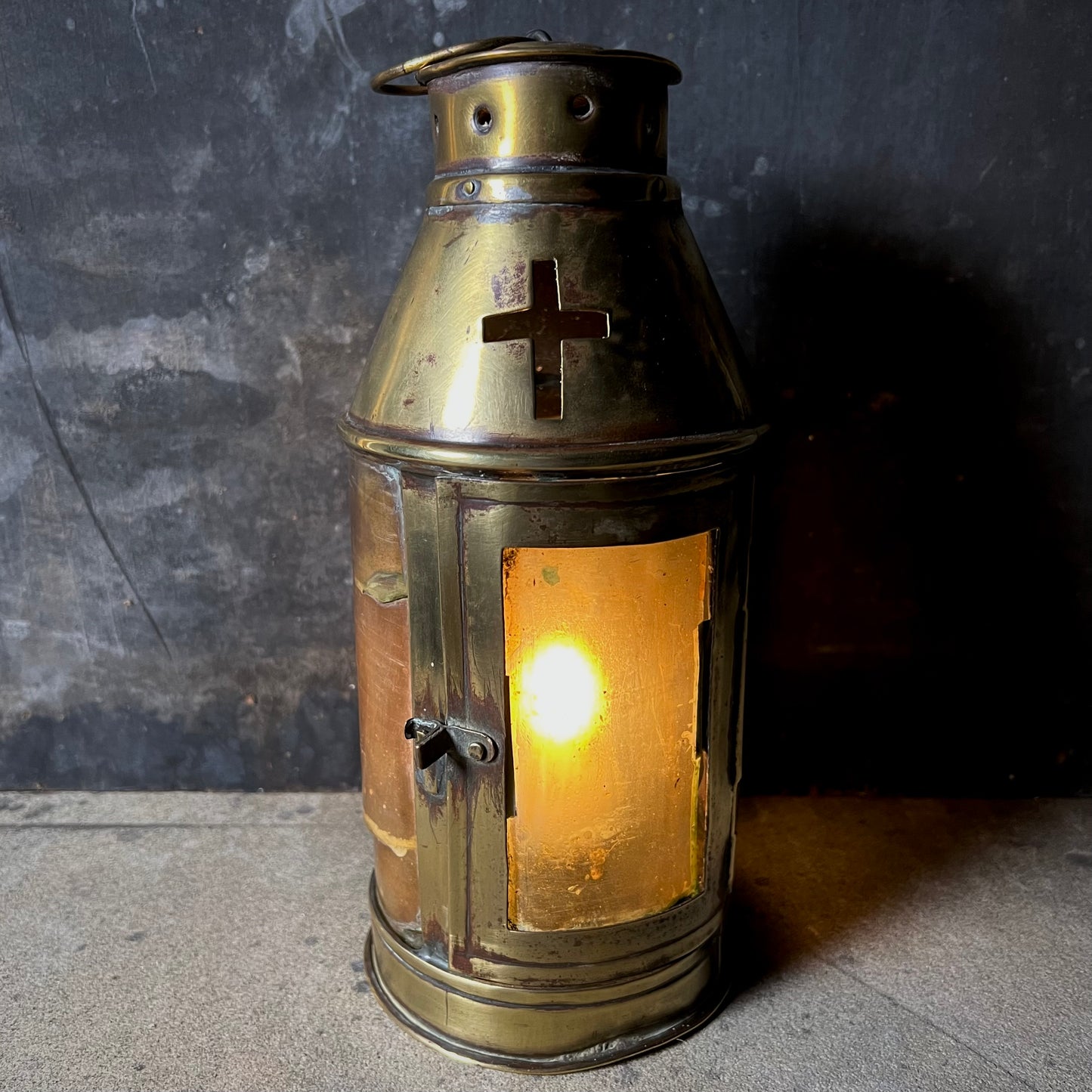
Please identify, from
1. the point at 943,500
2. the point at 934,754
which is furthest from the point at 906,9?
the point at 934,754

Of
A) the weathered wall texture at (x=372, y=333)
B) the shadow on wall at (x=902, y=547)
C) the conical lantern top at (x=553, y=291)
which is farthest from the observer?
the shadow on wall at (x=902, y=547)

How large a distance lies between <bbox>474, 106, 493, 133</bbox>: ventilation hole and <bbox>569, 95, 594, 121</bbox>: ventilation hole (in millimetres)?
110

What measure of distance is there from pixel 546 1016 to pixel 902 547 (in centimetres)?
121

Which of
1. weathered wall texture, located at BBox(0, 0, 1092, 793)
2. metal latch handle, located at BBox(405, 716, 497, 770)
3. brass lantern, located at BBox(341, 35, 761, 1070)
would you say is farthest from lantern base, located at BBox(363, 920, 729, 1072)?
weathered wall texture, located at BBox(0, 0, 1092, 793)

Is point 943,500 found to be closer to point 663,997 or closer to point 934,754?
point 934,754

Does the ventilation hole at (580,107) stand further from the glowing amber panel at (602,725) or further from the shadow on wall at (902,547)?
the shadow on wall at (902,547)

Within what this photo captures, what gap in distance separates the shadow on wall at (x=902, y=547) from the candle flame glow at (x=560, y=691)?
83 centimetres

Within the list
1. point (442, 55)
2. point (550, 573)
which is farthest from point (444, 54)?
point (550, 573)

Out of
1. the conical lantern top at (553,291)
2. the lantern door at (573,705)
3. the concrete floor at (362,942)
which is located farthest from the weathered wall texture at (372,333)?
the lantern door at (573,705)

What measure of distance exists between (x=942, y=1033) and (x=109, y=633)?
1.84 meters

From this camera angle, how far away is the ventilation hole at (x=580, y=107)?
4.22 feet

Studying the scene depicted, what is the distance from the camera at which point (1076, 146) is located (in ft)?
6.15

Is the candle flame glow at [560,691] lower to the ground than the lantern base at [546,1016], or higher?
higher

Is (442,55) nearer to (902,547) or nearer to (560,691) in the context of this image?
(560,691)
